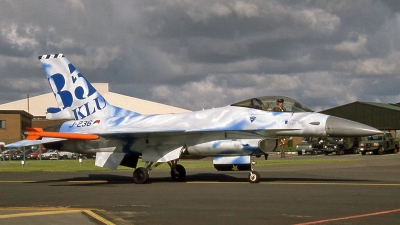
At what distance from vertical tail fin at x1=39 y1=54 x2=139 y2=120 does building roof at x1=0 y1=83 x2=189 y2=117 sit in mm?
66941

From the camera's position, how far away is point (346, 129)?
53.1 ft

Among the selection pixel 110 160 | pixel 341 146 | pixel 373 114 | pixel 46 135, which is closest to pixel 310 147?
pixel 341 146

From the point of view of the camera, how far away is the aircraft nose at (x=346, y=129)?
16031mm

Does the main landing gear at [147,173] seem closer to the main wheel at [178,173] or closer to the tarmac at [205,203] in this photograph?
the main wheel at [178,173]

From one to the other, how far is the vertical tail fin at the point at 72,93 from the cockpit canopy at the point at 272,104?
18.0ft

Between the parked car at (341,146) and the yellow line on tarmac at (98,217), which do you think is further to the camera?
the parked car at (341,146)

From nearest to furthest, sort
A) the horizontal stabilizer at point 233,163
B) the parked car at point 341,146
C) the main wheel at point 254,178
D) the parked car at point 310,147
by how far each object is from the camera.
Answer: the horizontal stabilizer at point 233,163, the main wheel at point 254,178, the parked car at point 341,146, the parked car at point 310,147

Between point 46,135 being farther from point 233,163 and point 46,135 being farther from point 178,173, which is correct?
point 233,163

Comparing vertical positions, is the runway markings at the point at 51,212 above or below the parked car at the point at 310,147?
below

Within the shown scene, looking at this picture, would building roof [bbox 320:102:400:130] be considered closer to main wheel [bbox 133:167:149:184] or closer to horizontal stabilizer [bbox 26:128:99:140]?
main wheel [bbox 133:167:149:184]

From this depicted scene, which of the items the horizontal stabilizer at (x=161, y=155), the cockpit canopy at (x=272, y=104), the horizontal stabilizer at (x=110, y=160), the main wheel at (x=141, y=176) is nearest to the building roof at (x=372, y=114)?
the cockpit canopy at (x=272, y=104)

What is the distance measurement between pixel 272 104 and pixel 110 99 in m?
71.9

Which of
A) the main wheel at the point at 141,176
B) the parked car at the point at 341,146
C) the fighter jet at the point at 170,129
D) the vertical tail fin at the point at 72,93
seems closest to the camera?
the fighter jet at the point at 170,129

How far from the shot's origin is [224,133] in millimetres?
17766
